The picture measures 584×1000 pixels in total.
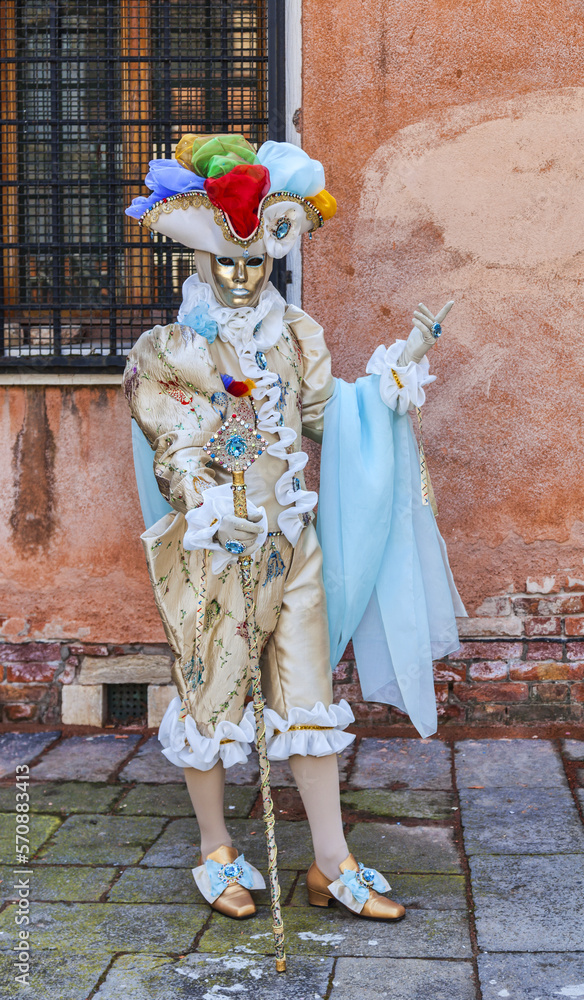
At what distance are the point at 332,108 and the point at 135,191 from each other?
2.90ft

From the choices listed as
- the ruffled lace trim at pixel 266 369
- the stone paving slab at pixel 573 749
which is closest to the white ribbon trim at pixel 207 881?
the ruffled lace trim at pixel 266 369

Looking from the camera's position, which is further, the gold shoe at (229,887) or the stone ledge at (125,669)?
the stone ledge at (125,669)

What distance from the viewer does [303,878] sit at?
2979mm

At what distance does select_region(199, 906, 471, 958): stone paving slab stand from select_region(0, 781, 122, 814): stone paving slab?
921 mm

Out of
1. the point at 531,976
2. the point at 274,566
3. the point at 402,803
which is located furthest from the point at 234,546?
the point at 402,803

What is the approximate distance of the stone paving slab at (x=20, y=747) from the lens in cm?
395

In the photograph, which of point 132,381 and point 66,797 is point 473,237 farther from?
point 66,797

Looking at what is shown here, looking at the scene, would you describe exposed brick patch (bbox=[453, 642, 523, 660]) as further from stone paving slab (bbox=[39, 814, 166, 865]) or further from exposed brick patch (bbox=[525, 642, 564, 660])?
stone paving slab (bbox=[39, 814, 166, 865])

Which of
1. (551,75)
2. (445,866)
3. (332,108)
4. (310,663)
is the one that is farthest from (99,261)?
(445,866)

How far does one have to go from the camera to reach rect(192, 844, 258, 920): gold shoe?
2.76m

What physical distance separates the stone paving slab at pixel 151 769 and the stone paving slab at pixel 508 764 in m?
1.04

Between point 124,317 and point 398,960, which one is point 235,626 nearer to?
point 398,960

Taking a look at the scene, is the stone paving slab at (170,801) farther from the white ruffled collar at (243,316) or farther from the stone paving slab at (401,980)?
the white ruffled collar at (243,316)

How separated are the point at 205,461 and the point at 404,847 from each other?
140cm
